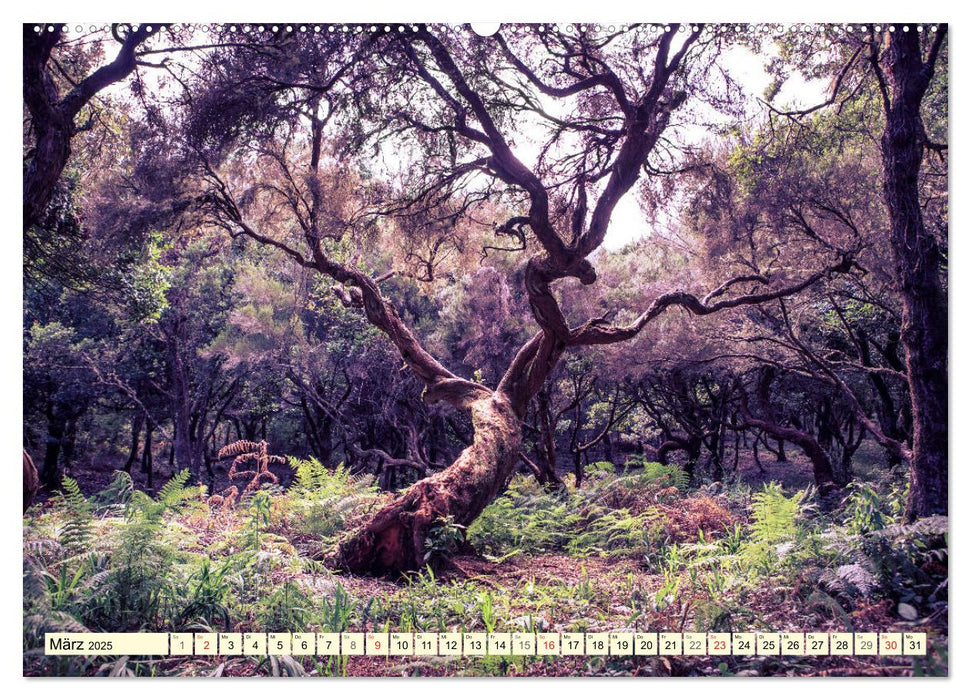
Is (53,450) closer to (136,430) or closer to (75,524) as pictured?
(75,524)

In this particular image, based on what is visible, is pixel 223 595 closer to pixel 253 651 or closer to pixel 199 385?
pixel 253 651

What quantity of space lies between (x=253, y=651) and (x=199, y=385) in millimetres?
6499

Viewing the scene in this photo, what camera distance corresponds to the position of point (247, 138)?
4891mm

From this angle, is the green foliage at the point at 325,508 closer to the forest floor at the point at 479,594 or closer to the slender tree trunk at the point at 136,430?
the forest floor at the point at 479,594

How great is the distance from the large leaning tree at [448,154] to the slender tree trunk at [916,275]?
1085 mm

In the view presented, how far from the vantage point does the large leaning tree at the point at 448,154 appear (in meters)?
4.25

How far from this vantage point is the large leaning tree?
4.25 metres

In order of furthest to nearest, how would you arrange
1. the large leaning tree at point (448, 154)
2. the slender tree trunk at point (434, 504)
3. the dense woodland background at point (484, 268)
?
the slender tree trunk at point (434, 504), the large leaning tree at point (448, 154), the dense woodland background at point (484, 268)

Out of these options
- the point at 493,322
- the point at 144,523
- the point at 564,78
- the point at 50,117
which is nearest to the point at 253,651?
the point at 144,523

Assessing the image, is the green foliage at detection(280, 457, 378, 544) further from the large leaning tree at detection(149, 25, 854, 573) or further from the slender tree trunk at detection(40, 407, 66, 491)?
the slender tree trunk at detection(40, 407, 66, 491)

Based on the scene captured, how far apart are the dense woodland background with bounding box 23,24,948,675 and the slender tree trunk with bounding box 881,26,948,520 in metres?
0.02

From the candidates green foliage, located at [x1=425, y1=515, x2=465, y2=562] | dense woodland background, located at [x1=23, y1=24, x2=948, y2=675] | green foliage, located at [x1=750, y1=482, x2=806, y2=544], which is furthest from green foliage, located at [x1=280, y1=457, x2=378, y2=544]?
green foliage, located at [x1=750, y1=482, x2=806, y2=544]

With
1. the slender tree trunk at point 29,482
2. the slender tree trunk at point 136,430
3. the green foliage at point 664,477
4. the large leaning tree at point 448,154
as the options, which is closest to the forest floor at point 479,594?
the slender tree trunk at point 29,482

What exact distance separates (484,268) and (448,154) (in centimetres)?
353
